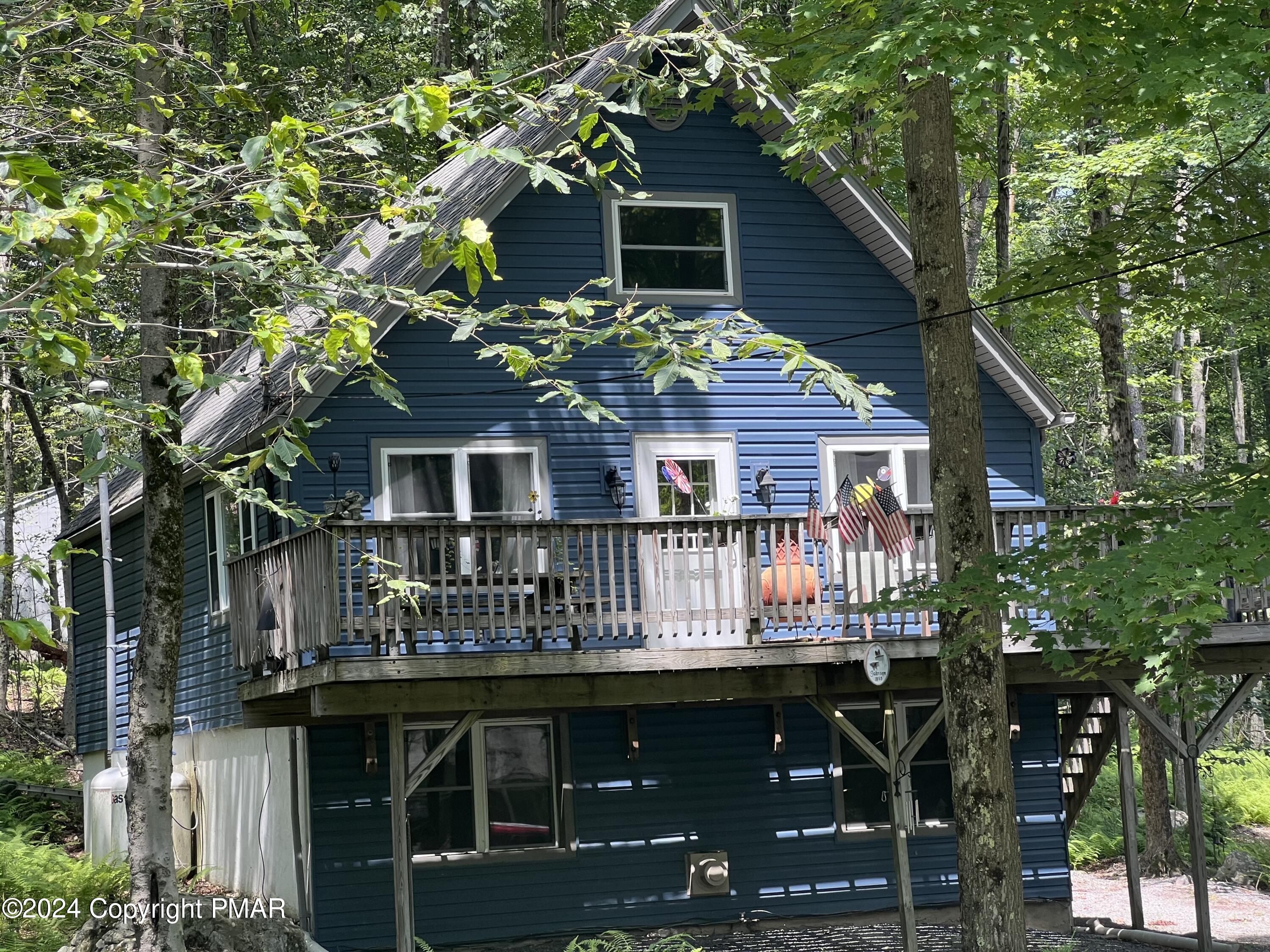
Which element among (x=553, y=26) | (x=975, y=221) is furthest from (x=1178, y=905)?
(x=553, y=26)

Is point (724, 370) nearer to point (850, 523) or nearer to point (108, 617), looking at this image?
point (850, 523)

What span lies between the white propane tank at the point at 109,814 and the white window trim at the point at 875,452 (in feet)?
30.2

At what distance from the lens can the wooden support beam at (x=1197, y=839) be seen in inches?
531

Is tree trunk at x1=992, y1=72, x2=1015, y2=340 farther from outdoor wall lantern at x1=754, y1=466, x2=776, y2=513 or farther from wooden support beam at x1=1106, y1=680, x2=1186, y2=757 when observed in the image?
wooden support beam at x1=1106, y1=680, x2=1186, y2=757

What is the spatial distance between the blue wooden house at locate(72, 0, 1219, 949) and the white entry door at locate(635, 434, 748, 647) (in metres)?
0.04

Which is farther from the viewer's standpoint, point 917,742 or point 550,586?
point 917,742

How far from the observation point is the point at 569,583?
39.9 ft

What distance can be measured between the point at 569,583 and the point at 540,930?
4.83 metres

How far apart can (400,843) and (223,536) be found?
6112 millimetres

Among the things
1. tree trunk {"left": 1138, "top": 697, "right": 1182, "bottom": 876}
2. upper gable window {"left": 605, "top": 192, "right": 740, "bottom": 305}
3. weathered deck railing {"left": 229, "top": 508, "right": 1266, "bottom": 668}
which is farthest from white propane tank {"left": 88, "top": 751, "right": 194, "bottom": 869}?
tree trunk {"left": 1138, "top": 697, "right": 1182, "bottom": 876}

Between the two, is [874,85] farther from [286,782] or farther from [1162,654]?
[286,782]

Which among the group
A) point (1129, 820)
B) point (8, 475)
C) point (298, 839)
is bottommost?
point (1129, 820)

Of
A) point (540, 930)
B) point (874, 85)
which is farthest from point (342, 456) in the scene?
point (874, 85)

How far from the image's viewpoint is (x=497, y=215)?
49.6ft
